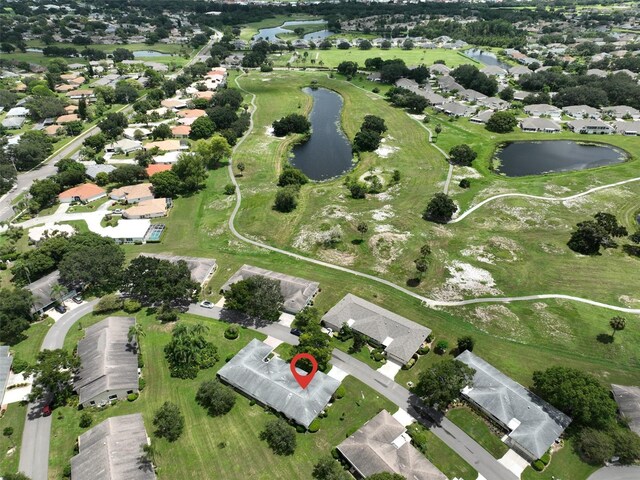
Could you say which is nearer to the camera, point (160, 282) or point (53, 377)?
point (53, 377)

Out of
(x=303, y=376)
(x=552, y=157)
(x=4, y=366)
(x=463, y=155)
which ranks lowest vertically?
(x=4, y=366)

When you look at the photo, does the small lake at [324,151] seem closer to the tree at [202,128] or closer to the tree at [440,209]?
the tree at [202,128]

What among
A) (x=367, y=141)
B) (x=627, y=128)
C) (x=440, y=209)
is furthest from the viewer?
(x=627, y=128)

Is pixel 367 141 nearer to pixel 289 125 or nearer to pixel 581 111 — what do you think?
pixel 289 125

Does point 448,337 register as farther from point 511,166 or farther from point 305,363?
point 511,166

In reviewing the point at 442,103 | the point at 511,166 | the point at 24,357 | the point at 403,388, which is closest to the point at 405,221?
the point at 403,388

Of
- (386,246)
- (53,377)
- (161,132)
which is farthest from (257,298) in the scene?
(161,132)

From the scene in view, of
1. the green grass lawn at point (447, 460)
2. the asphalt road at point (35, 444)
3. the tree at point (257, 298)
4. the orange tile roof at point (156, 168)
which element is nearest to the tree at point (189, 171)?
the orange tile roof at point (156, 168)
